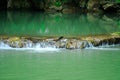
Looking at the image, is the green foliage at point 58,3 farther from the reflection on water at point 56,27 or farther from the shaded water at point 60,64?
the shaded water at point 60,64

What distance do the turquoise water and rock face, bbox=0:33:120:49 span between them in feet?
2.86

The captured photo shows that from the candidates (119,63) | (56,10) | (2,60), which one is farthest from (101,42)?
(56,10)

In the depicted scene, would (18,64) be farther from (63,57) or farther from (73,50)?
(73,50)

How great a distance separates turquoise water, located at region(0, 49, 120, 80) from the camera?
428 inches

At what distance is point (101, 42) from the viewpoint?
56.2 feet

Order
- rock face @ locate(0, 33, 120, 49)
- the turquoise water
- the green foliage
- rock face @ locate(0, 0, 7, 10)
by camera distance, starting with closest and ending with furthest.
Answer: the turquoise water → rock face @ locate(0, 33, 120, 49) → the green foliage → rock face @ locate(0, 0, 7, 10)

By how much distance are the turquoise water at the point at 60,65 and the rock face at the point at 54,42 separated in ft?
2.86

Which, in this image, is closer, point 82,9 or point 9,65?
point 9,65

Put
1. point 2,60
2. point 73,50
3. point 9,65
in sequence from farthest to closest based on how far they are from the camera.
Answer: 1. point 73,50
2. point 2,60
3. point 9,65

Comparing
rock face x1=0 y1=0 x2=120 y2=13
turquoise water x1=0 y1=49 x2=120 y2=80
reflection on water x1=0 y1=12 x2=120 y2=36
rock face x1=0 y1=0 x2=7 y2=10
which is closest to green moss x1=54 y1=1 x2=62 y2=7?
rock face x1=0 y1=0 x2=120 y2=13

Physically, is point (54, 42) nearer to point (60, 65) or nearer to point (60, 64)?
point (60, 64)

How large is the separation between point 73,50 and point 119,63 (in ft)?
11.5

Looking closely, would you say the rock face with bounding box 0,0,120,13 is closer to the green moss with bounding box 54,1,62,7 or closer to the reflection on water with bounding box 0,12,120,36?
the green moss with bounding box 54,1,62,7

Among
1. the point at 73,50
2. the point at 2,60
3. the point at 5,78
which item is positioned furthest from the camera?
the point at 73,50
